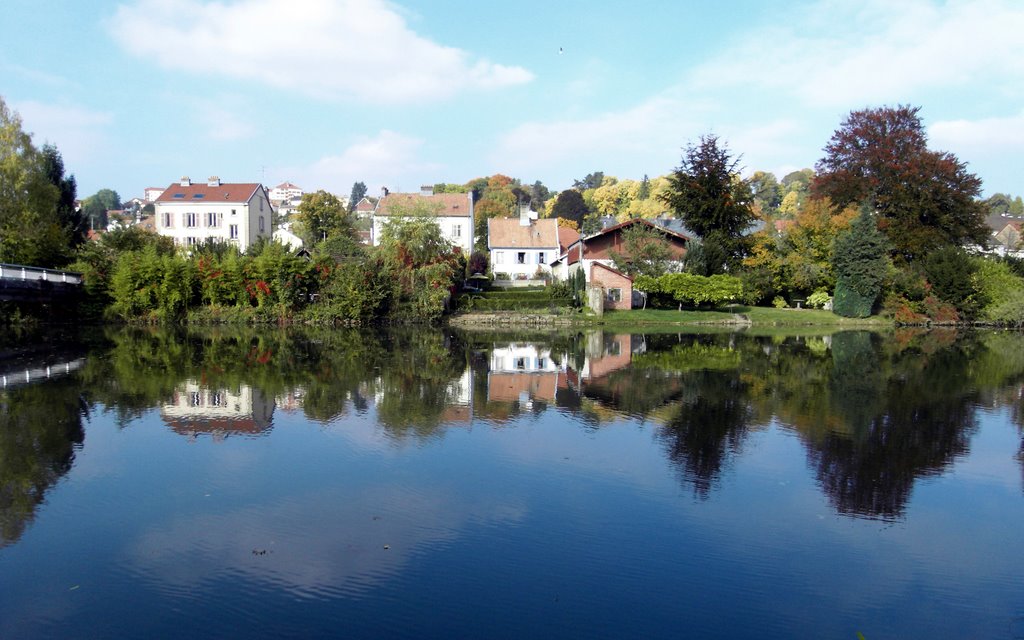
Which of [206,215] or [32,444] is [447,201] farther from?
[32,444]

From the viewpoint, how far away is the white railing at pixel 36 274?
3160 centimetres

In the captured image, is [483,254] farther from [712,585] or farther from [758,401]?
[712,585]

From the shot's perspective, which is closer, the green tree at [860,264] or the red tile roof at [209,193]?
the green tree at [860,264]

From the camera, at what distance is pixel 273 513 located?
30.7 ft

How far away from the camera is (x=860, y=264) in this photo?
4228cm

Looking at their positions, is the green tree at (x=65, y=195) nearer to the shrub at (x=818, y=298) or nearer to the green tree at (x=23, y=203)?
the green tree at (x=23, y=203)

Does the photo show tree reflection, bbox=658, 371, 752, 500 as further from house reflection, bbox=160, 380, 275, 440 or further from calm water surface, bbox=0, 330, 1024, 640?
house reflection, bbox=160, 380, 275, 440

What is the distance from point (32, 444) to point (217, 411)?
358 centimetres

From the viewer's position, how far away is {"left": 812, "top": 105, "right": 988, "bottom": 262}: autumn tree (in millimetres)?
44281

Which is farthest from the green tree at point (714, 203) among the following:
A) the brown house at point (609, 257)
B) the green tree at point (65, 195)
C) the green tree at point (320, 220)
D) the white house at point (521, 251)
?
the green tree at point (65, 195)

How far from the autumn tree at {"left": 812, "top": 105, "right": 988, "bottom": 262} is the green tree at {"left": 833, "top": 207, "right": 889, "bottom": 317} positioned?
5.92ft

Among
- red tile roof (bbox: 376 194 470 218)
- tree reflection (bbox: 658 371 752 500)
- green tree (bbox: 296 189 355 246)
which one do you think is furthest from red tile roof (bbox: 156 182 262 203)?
tree reflection (bbox: 658 371 752 500)

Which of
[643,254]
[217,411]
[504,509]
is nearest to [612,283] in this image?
[643,254]

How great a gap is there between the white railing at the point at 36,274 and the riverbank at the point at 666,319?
20.8m
